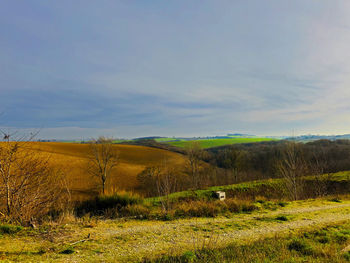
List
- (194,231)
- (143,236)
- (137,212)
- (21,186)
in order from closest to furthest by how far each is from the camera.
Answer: (143,236) → (194,231) → (21,186) → (137,212)

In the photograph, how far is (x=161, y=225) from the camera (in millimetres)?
9867

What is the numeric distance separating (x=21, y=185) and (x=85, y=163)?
117 feet

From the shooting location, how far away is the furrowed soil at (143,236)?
6.42m

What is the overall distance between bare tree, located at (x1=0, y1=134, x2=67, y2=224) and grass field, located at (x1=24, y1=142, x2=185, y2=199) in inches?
555

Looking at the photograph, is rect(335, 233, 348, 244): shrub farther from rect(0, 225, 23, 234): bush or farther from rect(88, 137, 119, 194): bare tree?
rect(88, 137, 119, 194): bare tree

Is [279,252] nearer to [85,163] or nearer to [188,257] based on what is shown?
[188,257]

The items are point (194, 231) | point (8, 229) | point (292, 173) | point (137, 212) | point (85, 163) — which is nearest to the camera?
point (8, 229)

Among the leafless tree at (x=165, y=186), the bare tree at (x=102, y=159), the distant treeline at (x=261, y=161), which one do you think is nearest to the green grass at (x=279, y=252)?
the leafless tree at (x=165, y=186)

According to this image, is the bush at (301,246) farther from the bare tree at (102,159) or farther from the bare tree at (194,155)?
the bare tree at (194,155)

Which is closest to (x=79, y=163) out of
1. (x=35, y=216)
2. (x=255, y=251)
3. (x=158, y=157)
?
(x=158, y=157)

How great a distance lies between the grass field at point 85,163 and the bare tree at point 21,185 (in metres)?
14.1

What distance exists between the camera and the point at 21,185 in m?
9.11

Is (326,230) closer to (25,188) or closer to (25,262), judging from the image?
(25,262)

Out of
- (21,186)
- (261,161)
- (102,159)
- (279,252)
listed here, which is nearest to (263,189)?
(279,252)
